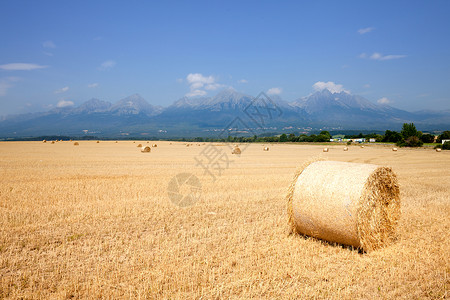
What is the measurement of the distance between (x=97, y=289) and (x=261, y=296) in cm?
259

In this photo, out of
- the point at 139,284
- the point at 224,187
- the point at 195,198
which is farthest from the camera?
the point at 224,187

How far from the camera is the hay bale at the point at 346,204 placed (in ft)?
21.5

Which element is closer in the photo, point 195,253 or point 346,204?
point 195,253

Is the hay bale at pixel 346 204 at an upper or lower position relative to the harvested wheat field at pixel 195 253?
upper

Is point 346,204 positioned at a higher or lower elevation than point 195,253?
higher

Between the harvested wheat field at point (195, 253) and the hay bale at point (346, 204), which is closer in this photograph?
the harvested wheat field at point (195, 253)

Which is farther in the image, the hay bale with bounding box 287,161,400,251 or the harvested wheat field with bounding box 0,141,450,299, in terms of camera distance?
the hay bale with bounding box 287,161,400,251

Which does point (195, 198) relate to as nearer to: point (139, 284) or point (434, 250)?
point (139, 284)

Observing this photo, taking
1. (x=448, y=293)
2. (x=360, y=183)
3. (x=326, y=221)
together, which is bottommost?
(x=448, y=293)

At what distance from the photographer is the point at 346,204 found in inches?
259

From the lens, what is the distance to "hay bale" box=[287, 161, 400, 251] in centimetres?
656

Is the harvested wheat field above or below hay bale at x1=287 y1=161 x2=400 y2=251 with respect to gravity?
below

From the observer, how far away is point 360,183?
6.66 metres

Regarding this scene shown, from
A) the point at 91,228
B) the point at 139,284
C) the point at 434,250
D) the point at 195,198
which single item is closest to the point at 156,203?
the point at 195,198
